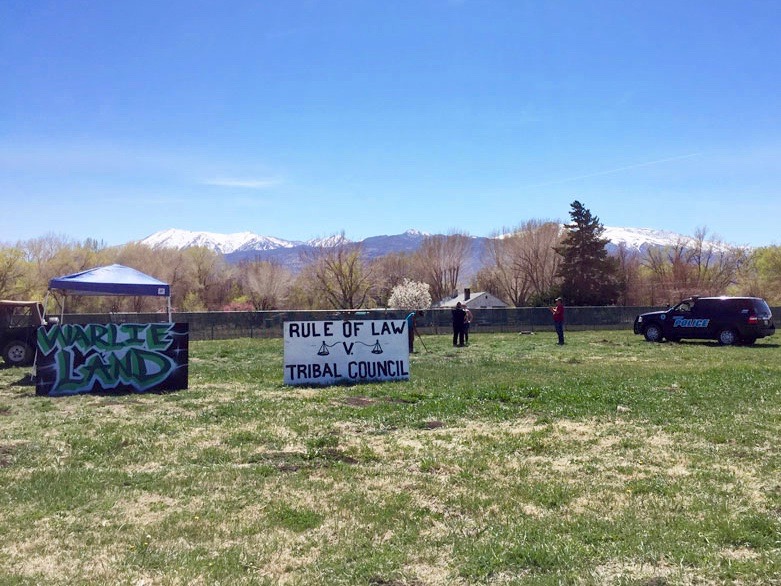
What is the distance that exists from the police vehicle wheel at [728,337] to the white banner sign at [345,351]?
1565 cm

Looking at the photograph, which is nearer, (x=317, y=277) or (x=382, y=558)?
(x=382, y=558)

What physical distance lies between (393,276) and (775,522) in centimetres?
8578

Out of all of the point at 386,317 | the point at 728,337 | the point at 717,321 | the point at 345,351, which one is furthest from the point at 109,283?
the point at 728,337

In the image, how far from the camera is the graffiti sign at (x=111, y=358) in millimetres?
13141

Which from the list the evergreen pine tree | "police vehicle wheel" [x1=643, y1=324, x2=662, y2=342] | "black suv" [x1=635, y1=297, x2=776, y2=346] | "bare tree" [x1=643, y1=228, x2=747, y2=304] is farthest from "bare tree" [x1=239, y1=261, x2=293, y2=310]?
"black suv" [x1=635, y1=297, x2=776, y2=346]

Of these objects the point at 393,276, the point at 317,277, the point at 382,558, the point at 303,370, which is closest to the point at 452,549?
the point at 382,558

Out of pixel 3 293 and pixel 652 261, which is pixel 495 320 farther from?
pixel 652 261

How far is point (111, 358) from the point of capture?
1349 cm

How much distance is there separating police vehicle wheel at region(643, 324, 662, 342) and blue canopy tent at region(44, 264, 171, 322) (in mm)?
18640

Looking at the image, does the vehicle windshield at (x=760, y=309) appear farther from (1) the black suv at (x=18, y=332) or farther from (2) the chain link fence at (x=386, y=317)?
(1) the black suv at (x=18, y=332)

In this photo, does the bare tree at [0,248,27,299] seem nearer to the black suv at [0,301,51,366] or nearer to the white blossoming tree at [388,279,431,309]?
the white blossoming tree at [388,279,431,309]

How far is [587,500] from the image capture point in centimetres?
599

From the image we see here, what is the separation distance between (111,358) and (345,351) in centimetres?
472

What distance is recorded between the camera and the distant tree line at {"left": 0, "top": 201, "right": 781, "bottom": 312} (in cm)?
5444
